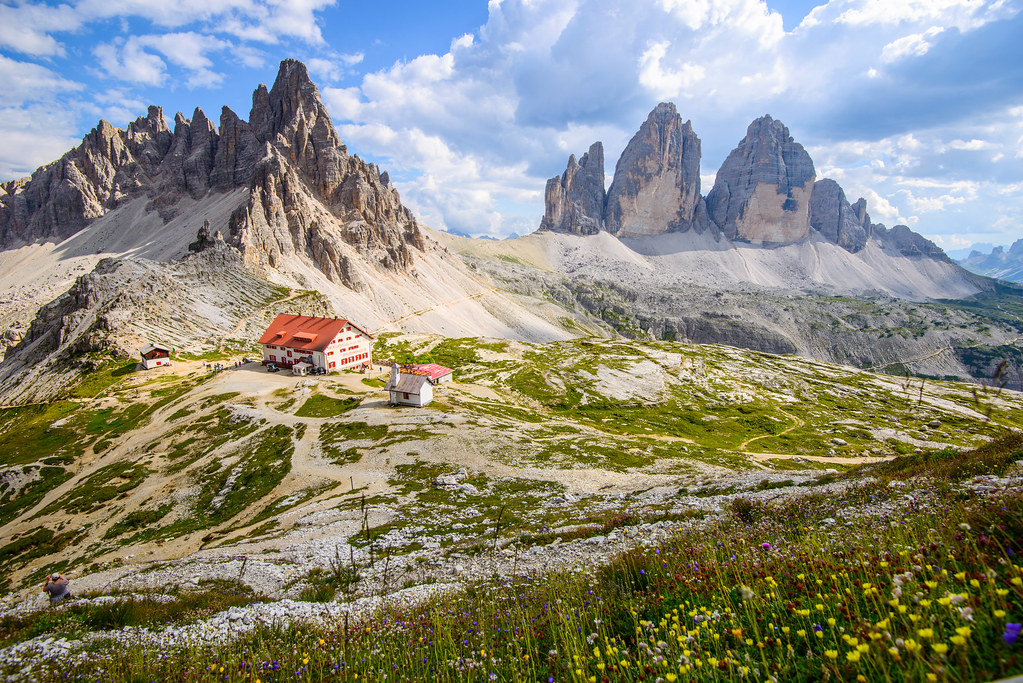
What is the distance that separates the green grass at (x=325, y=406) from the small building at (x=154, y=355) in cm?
3408

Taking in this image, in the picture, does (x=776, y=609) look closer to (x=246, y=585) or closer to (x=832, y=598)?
(x=832, y=598)

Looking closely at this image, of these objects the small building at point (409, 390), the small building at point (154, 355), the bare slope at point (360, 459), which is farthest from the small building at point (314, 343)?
the small building at point (409, 390)

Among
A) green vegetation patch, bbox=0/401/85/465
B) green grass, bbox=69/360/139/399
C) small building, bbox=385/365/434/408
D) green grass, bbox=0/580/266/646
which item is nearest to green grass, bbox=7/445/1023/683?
green grass, bbox=0/580/266/646

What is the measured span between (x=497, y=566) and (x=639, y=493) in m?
14.5

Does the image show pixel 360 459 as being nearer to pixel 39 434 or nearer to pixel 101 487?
pixel 101 487

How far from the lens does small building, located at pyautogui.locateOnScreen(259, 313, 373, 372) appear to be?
3248 inches

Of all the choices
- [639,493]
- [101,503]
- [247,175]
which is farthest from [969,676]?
[247,175]

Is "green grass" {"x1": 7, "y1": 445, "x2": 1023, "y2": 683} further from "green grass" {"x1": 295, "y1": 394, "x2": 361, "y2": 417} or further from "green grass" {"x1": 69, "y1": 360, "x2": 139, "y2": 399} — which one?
"green grass" {"x1": 69, "y1": 360, "x2": 139, "y2": 399}

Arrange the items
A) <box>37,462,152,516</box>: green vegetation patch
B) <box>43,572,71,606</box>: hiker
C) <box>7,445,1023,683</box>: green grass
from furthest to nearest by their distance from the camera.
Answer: <box>37,462,152,516</box>: green vegetation patch < <box>43,572,71,606</box>: hiker < <box>7,445,1023,683</box>: green grass

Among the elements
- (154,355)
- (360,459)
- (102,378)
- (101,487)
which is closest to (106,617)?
(360,459)

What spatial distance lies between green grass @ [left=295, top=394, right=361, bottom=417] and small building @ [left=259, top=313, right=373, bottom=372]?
16922mm

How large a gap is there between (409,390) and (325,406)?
496 inches

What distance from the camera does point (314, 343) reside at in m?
82.6

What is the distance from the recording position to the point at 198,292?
10456 cm
